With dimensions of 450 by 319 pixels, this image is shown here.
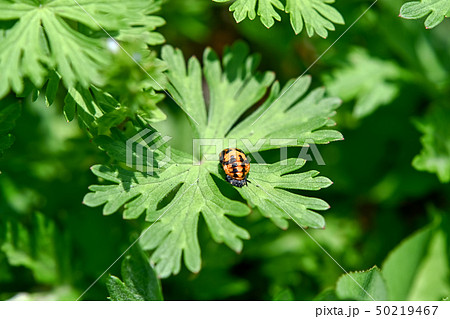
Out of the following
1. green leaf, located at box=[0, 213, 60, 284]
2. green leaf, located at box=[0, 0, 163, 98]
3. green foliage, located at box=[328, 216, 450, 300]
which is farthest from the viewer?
green foliage, located at box=[328, 216, 450, 300]

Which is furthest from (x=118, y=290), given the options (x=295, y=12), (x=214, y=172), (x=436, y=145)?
(x=436, y=145)

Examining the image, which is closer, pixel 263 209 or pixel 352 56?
pixel 263 209

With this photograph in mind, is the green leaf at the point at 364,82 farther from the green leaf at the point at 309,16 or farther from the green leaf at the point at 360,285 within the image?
the green leaf at the point at 360,285

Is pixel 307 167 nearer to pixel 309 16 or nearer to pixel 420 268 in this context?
pixel 420 268

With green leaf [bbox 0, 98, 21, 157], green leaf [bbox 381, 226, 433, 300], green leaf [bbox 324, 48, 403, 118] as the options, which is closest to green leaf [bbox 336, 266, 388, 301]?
green leaf [bbox 381, 226, 433, 300]

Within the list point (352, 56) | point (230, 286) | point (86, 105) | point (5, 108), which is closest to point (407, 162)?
point (352, 56)

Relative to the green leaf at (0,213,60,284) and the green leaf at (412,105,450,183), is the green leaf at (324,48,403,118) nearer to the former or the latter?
the green leaf at (412,105,450,183)
